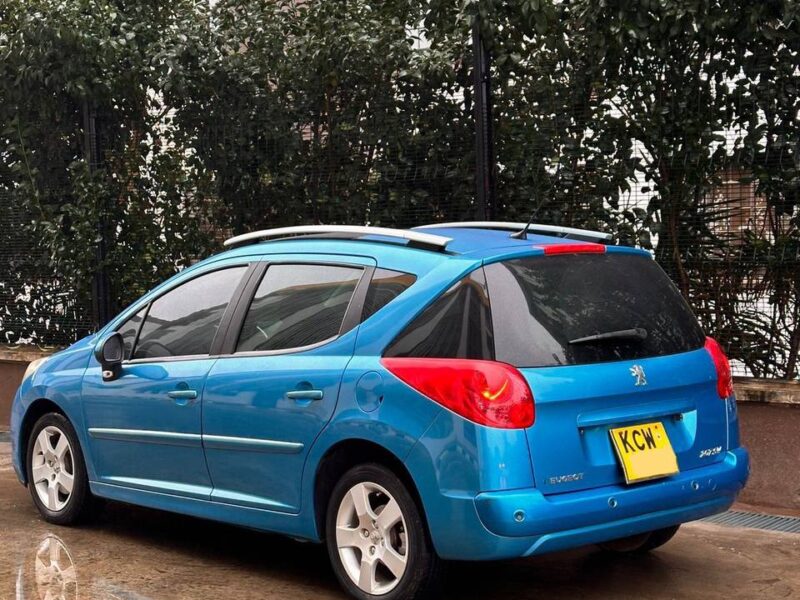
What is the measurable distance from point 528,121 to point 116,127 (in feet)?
14.3

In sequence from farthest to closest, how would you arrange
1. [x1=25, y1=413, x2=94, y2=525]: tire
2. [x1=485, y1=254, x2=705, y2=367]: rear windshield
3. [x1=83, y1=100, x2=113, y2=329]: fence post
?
[x1=83, y1=100, x2=113, y2=329]: fence post < [x1=25, y1=413, x2=94, y2=525]: tire < [x1=485, y1=254, x2=705, y2=367]: rear windshield

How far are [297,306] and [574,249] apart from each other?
53.4 inches

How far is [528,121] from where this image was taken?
863 cm

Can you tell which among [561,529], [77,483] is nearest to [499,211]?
[77,483]

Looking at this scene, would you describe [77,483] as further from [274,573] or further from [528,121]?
[528,121]

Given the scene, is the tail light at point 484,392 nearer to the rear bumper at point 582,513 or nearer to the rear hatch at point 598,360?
the rear hatch at point 598,360

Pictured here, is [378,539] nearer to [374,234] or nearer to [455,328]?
[455,328]

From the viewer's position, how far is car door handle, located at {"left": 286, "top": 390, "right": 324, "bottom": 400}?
5.59 m

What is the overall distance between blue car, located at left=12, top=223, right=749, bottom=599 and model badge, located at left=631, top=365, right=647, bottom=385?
0.01 metres

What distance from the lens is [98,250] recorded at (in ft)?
36.9

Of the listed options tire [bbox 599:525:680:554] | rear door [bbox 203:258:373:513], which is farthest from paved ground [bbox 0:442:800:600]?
rear door [bbox 203:258:373:513]

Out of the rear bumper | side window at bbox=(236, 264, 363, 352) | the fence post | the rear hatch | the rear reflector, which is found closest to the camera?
the rear bumper

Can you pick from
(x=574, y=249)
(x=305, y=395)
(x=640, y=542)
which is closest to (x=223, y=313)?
(x=305, y=395)

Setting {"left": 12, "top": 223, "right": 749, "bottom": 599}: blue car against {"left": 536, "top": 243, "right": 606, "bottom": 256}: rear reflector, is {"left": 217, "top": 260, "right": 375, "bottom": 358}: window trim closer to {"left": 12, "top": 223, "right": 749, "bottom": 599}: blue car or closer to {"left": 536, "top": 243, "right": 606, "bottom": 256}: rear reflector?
{"left": 12, "top": 223, "right": 749, "bottom": 599}: blue car
